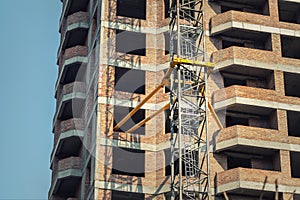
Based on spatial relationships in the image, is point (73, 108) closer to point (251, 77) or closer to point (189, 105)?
point (189, 105)

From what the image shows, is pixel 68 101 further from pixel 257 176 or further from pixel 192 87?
pixel 257 176

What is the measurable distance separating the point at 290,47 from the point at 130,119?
14613 millimetres

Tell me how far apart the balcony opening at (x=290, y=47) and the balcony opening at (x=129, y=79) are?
11.8m

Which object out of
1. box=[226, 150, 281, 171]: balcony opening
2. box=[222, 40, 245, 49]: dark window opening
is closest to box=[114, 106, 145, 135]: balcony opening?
box=[226, 150, 281, 171]: balcony opening

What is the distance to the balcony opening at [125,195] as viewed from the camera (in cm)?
5188

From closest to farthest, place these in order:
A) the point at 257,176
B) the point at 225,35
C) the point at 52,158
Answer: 1. the point at 257,176
2. the point at 225,35
3. the point at 52,158

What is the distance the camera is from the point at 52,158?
6456 cm

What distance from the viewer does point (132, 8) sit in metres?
62.2

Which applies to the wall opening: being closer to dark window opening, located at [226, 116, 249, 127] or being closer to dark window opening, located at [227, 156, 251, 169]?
dark window opening, located at [226, 116, 249, 127]

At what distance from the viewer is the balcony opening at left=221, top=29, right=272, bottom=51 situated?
57.9 metres

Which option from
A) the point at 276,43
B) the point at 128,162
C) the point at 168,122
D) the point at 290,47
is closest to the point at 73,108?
the point at 128,162

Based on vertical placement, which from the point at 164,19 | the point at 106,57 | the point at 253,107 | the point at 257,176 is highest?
the point at 164,19

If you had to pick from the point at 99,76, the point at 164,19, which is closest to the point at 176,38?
the point at 164,19

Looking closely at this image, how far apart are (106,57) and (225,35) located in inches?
391
